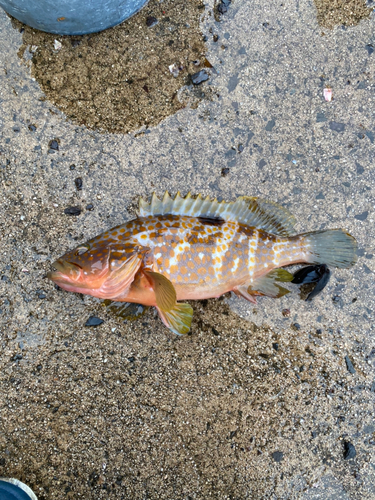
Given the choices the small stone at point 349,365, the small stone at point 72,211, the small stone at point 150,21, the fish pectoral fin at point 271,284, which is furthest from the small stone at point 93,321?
the small stone at point 150,21

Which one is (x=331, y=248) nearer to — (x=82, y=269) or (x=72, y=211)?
(x=82, y=269)

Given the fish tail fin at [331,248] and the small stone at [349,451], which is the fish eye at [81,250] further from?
the small stone at [349,451]

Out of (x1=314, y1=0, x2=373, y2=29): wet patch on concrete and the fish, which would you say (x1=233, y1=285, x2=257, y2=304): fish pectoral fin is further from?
(x1=314, y1=0, x2=373, y2=29): wet patch on concrete

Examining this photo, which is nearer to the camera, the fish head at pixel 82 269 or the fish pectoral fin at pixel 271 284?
the fish head at pixel 82 269

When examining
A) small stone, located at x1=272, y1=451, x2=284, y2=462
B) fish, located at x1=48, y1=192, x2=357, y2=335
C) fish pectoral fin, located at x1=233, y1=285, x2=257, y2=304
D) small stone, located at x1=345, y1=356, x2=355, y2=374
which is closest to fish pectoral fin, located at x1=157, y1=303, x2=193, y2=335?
fish, located at x1=48, y1=192, x2=357, y2=335

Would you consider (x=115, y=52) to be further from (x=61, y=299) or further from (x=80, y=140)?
(x=61, y=299)

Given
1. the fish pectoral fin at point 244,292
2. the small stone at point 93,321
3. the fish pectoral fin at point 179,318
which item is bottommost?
the small stone at point 93,321

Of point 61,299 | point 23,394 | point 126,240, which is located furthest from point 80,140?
point 23,394
